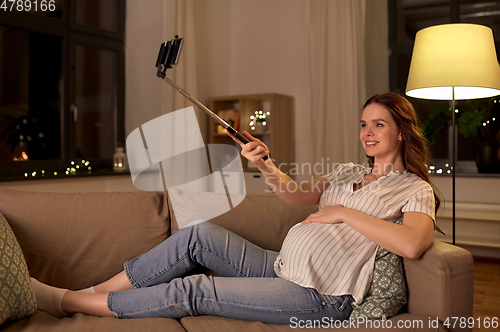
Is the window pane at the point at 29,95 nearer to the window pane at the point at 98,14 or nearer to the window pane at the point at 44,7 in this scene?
the window pane at the point at 44,7

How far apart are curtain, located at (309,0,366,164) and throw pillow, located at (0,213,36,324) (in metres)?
2.88

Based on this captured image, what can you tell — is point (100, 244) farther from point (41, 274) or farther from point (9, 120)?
point (9, 120)

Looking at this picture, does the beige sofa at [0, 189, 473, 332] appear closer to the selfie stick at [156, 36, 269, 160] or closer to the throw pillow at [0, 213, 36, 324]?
the throw pillow at [0, 213, 36, 324]

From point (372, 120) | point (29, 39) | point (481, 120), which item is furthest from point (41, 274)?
point (481, 120)

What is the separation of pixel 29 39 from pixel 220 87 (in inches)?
74.0

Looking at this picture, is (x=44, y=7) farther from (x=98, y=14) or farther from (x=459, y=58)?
(x=459, y=58)

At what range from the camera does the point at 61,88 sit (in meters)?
3.28

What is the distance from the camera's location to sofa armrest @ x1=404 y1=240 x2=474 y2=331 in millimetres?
1100

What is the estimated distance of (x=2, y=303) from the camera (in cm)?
109

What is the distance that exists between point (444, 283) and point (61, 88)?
309 centimetres

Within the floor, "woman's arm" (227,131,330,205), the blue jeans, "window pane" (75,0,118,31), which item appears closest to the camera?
the blue jeans

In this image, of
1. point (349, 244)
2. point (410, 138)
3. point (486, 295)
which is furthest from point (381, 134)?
point (486, 295)

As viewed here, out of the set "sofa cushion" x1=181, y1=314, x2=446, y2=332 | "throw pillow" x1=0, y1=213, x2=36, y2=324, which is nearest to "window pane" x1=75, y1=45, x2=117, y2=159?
"throw pillow" x1=0, y1=213, x2=36, y2=324

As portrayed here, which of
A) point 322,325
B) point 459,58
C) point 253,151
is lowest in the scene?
point 322,325
